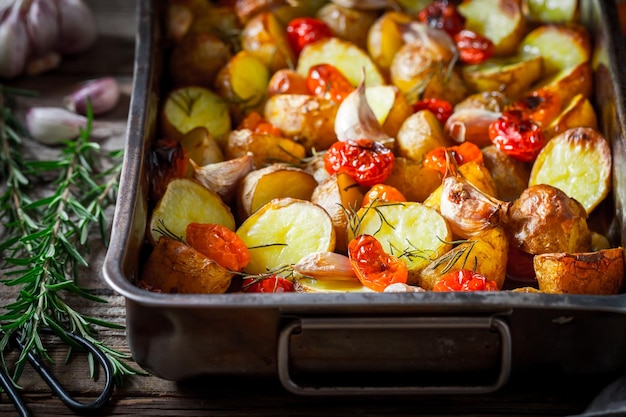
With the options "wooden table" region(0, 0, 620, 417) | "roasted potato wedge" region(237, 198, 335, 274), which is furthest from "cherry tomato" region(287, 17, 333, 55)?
"wooden table" region(0, 0, 620, 417)

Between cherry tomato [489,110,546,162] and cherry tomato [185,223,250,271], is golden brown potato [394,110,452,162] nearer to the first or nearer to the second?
cherry tomato [489,110,546,162]

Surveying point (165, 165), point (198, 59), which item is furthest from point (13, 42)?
point (165, 165)

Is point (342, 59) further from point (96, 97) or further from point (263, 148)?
point (96, 97)

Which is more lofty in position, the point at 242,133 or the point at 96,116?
the point at 242,133

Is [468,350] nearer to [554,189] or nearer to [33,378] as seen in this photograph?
[554,189]

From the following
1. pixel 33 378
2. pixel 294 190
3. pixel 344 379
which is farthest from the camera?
pixel 294 190

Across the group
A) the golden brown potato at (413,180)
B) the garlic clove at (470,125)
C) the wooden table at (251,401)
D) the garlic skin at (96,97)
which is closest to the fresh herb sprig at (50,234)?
the wooden table at (251,401)

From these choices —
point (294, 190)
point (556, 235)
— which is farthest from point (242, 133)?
point (556, 235)
